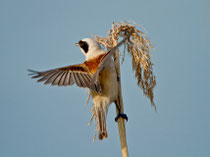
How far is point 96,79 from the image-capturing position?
8.95 ft

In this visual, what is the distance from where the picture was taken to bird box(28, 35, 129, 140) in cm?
287

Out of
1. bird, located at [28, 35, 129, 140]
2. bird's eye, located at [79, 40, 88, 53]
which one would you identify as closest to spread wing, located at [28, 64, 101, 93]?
bird, located at [28, 35, 129, 140]

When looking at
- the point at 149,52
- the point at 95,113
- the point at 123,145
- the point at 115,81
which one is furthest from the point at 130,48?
the point at 123,145

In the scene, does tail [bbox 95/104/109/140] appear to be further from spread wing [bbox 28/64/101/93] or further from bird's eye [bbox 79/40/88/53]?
bird's eye [bbox 79/40/88/53]

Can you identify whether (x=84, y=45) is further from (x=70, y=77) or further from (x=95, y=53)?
(x=70, y=77)

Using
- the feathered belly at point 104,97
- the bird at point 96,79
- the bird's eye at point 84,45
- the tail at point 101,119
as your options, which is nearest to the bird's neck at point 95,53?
the bird at point 96,79

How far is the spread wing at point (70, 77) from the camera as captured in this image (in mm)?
2957

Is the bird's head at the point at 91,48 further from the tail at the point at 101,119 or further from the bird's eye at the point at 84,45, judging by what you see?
the tail at the point at 101,119

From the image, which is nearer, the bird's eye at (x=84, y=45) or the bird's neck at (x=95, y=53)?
the bird's neck at (x=95, y=53)

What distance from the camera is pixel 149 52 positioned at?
284 cm

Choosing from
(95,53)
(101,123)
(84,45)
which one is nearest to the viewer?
(101,123)

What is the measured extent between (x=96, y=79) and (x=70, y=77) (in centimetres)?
53

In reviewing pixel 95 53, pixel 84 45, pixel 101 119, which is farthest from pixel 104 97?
pixel 84 45

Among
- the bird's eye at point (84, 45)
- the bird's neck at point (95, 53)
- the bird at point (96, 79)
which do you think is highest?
the bird's eye at point (84, 45)
